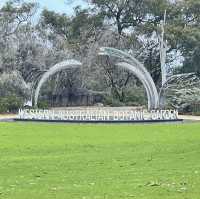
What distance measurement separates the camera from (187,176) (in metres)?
10.1

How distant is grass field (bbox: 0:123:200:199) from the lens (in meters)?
8.58

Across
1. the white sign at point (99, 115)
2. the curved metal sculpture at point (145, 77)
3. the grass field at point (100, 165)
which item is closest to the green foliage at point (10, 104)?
the curved metal sculpture at point (145, 77)

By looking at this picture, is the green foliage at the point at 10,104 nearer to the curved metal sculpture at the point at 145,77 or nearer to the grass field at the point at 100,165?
the curved metal sculpture at the point at 145,77

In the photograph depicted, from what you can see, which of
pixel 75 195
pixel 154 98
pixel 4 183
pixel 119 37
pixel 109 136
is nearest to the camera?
→ pixel 75 195

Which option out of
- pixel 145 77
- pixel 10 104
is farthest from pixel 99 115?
pixel 10 104

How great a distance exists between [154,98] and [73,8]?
70.0 feet

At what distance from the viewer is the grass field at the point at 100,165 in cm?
858

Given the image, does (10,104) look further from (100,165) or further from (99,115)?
(100,165)

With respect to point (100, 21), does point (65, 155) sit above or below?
below

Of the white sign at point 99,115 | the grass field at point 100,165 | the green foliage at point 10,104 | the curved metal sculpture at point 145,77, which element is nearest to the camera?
the grass field at point 100,165

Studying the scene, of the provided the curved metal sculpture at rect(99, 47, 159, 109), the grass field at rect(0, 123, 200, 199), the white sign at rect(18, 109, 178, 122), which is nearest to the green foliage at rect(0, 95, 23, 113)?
the curved metal sculpture at rect(99, 47, 159, 109)

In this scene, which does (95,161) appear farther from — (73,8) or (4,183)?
(73,8)

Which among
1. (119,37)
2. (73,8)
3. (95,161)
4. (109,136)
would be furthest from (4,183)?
(73,8)

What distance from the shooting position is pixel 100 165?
41.2ft
